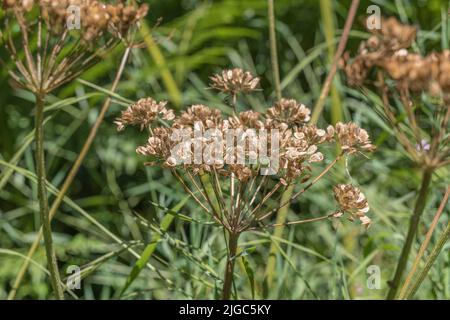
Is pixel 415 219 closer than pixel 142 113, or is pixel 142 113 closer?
pixel 415 219

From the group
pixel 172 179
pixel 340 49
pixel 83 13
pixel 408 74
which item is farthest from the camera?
pixel 172 179

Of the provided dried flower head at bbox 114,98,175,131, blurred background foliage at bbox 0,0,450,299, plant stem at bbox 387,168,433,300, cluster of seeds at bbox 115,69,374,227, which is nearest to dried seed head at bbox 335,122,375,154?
cluster of seeds at bbox 115,69,374,227

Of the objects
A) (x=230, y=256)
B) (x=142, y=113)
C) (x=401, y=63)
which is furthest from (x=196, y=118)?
(x=401, y=63)

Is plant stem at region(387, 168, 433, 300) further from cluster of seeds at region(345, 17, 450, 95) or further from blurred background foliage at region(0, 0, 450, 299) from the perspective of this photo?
blurred background foliage at region(0, 0, 450, 299)

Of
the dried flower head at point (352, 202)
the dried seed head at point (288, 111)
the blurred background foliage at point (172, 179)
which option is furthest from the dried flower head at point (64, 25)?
the blurred background foliage at point (172, 179)

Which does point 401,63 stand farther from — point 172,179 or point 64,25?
point 172,179

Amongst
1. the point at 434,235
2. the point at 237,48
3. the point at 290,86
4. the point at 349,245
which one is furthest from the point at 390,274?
the point at 237,48

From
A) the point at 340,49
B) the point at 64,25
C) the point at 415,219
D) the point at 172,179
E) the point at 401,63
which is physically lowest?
the point at 415,219

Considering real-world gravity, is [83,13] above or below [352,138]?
above
